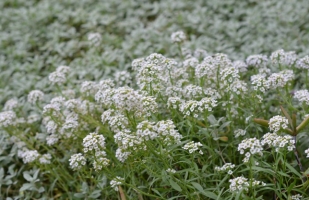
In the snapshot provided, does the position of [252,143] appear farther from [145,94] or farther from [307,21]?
[307,21]

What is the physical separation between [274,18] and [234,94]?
2228 mm

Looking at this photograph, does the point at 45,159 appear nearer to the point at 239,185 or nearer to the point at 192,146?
the point at 192,146

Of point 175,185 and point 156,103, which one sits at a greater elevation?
point 156,103

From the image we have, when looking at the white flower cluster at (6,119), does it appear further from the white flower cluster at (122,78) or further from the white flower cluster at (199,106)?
the white flower cluster at (199,106)

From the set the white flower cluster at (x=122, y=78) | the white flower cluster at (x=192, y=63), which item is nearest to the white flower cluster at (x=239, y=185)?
the white flower cluster at (x=192, y=63)

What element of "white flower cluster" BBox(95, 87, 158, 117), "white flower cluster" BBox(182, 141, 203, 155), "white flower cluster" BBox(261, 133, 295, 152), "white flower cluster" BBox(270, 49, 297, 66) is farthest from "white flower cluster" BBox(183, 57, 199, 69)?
"white flower cluster" BBox(261, 133, 295, 152)

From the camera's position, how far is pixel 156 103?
2727mm

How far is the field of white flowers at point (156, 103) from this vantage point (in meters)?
2.65

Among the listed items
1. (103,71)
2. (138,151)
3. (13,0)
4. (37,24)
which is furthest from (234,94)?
(13,0)

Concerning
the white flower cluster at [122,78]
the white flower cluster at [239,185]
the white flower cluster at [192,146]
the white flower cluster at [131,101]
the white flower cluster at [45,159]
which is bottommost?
the white flower cluster at [45,159]


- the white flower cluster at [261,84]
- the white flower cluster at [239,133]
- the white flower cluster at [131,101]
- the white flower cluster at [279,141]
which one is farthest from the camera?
the white flower cluster at [239,133]

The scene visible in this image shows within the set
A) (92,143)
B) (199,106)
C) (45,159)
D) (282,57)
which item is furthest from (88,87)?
(282,57)

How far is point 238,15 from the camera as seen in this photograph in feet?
16.8

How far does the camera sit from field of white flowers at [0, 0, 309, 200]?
2.65m
